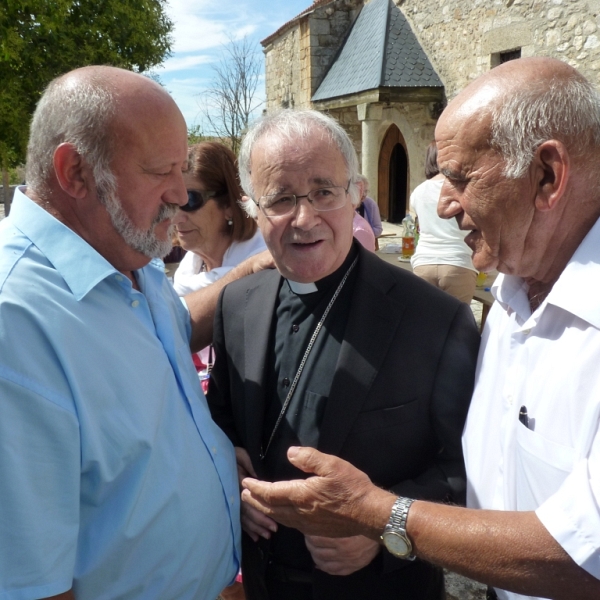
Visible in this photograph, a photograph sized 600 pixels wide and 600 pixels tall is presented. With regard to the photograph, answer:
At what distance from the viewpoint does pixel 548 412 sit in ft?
4.13

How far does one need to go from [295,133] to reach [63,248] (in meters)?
0.79

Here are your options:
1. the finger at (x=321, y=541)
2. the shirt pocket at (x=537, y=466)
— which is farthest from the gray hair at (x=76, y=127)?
the shirt pocket at (x=537, y=466)

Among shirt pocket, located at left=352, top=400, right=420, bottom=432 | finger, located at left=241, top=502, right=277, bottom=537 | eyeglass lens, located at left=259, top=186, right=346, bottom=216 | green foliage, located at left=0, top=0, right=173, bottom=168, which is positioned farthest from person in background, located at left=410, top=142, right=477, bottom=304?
green foliage, located at left=0, top=0, right=173, bottom=168

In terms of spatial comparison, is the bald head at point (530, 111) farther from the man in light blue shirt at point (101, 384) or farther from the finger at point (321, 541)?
the finger at point (321, 541)

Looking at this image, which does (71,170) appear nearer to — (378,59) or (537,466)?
A: (537,466)

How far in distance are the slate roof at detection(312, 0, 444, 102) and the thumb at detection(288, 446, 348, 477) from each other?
1145 centimetres

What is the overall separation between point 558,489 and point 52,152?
4.93ft

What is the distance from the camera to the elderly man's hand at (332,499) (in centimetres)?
134

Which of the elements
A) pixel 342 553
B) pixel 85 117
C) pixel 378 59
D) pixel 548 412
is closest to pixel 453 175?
pixel 548 412

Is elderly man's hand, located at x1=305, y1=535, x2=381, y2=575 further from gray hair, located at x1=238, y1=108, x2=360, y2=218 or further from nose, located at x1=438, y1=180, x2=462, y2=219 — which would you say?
gray hair, located at x1=238, y1=108, x2=360, y2=218

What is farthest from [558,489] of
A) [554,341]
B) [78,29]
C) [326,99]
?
[326,99]

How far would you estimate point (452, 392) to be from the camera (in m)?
1.67

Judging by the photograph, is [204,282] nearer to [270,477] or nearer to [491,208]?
[270,477]

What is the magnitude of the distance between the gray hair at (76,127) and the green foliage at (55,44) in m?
10.1
